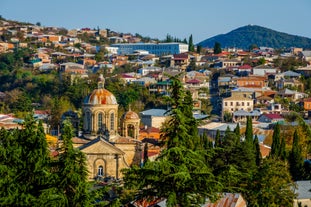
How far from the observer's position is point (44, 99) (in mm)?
69188

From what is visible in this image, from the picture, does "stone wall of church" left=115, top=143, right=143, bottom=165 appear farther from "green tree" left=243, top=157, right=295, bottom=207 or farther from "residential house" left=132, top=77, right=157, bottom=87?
"residential house" left=132, top=77, right=157, bottom=87

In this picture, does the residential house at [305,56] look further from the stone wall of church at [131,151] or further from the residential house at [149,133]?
the stone wall of church at [131,151]

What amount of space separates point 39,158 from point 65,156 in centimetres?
111

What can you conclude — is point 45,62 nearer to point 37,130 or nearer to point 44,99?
point 44,99

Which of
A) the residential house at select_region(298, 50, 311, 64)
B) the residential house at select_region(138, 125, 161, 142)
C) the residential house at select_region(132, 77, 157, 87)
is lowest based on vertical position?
the residential house at select_region(138, 125, 161, 142)

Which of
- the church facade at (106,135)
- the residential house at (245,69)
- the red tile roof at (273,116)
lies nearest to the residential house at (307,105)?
the red tile roof at (273,116)

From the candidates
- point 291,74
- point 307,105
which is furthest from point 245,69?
point 307,105

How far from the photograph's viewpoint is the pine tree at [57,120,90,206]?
12711 millimetres

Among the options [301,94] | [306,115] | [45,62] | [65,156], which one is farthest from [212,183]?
[45,62]

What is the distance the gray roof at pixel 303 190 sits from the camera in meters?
27.4

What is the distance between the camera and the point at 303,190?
91.6 feet

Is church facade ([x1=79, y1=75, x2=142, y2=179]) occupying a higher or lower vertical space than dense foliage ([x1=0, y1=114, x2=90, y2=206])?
lower

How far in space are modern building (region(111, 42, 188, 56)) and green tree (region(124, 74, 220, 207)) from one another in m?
100

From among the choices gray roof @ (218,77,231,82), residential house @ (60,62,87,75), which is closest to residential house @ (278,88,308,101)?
gray roof @ (218,77,231,82)
